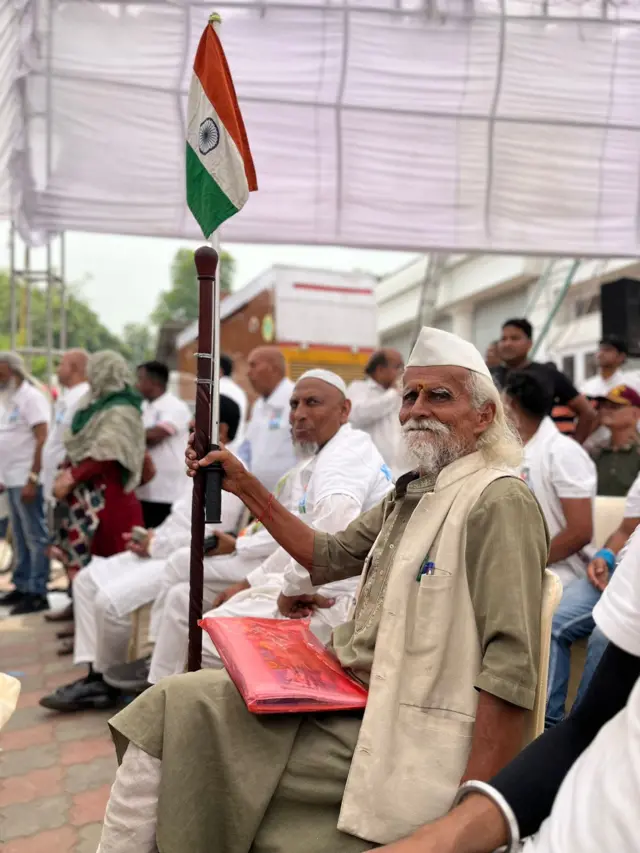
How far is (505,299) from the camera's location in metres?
18.9

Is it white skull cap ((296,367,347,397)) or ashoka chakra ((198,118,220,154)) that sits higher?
ashoka chakra ((198,118,220,154))

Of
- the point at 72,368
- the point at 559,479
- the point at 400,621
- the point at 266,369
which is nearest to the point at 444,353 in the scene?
the point at 400,621

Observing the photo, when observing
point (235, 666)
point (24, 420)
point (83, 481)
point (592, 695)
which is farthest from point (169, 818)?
point (24, 420)

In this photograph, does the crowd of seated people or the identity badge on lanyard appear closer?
the crowd of seated people

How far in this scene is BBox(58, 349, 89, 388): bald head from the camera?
232 inches

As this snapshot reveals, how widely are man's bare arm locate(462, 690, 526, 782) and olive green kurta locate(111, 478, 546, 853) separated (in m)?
0.04

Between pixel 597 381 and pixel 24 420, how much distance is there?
4869mm

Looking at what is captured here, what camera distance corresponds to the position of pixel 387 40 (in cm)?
444

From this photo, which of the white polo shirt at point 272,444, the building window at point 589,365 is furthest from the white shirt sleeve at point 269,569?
the building window at point 589,365

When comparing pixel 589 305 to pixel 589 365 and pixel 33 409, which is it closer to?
pixel 589 365

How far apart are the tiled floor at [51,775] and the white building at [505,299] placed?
722 centimetres

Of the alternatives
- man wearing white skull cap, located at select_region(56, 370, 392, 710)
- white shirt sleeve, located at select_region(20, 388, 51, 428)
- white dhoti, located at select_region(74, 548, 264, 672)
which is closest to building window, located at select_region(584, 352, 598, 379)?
white shirt sleeve, located at select_region(20, 388, 51, 428)

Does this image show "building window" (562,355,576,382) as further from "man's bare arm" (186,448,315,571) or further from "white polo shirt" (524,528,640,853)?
"white polo shirt" (524,528,640,853)

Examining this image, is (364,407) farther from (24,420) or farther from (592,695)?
(592,695)
